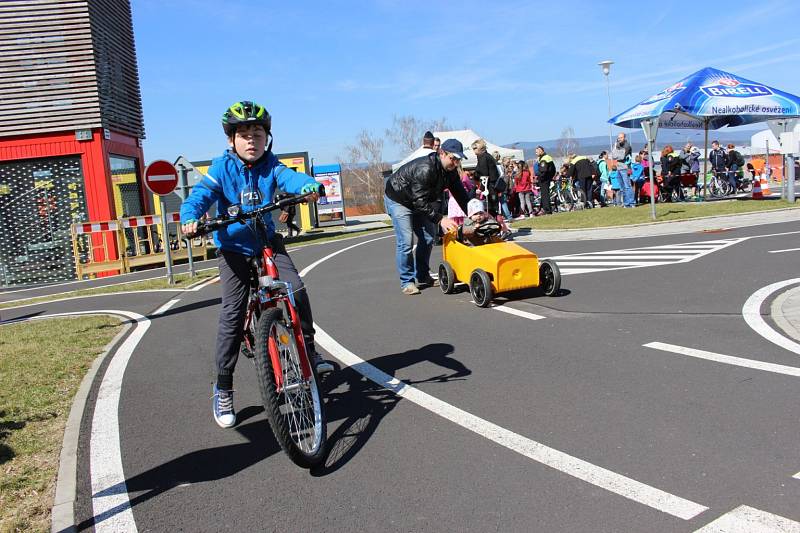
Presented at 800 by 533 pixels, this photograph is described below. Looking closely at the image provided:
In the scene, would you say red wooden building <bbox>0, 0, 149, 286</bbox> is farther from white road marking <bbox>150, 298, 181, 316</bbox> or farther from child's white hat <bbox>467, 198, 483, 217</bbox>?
child's white hat <bbox>467, 198, 483, 217</bbox>

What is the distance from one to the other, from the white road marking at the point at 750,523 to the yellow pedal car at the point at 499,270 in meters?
5.01

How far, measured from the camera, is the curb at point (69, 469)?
11.3ft

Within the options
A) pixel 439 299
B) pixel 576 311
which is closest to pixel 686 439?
pixel 576 311

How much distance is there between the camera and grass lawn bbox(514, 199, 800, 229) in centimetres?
1731

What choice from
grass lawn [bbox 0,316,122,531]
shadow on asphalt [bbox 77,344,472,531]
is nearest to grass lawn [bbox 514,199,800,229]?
grass lawn [bbox 0,316,122,531]

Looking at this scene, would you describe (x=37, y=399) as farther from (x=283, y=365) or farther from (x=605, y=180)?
(x=605, y=180)

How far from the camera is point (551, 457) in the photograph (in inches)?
146

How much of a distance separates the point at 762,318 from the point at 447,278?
149 inches

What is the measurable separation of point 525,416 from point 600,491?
1.12 meters

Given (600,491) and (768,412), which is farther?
(768,412)

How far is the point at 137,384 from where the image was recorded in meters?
5.99

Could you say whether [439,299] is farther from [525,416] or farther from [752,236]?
[752,236]

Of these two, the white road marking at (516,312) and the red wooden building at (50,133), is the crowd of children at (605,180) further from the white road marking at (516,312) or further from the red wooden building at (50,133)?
the white road marking at (516,312)

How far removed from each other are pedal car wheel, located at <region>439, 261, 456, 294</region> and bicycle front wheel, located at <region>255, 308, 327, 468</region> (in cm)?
504
